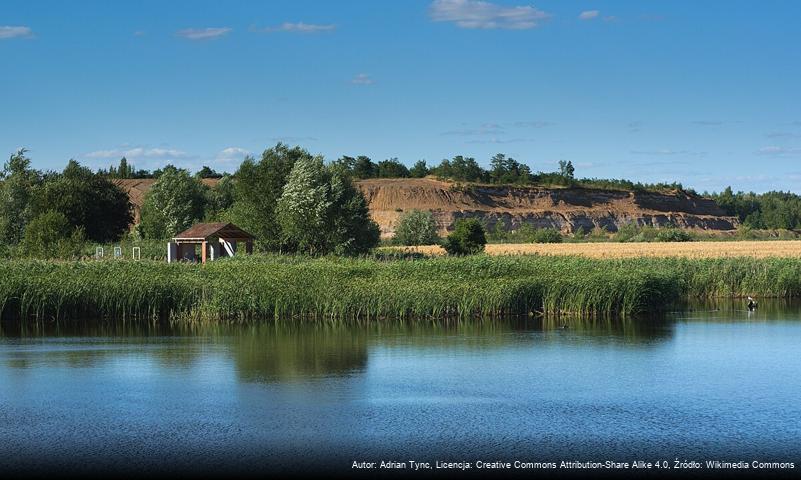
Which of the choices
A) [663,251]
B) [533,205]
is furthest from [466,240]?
[533,205]

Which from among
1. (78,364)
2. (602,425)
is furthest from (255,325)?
(602,425)

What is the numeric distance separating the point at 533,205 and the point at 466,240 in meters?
85.1

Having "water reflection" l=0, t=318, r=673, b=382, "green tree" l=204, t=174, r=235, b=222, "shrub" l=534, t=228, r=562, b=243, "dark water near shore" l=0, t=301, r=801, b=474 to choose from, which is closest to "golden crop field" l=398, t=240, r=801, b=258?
"green tree" l=204, t=174, r=235, b=222

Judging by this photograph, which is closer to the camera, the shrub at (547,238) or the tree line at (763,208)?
the shrub at (547,238)

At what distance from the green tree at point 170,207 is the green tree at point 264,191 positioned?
9558 millimetres

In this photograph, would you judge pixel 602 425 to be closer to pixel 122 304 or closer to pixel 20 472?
pixel 20 472

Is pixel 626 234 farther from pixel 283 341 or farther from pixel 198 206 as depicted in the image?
pixel 283 341

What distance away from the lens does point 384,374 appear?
2005cm

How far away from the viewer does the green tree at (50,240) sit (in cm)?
4841

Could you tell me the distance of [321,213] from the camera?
52.6m

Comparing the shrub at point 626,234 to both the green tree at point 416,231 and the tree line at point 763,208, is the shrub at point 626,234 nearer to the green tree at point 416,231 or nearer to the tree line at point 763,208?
the green tree at point 416,231

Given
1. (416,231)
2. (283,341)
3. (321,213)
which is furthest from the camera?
(416,231)

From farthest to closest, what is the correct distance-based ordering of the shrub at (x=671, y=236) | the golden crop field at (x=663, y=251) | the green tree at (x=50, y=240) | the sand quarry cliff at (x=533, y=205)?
the sand quarry cliff at (x=533, y=205), the shrub at (x=671, y=236), the golden crop field at (x=663, y=251), the green tree at (x=50, y=240)

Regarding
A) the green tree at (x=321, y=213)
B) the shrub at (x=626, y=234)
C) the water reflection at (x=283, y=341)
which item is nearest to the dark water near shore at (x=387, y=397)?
the water reflection at (x=283, y=341)
